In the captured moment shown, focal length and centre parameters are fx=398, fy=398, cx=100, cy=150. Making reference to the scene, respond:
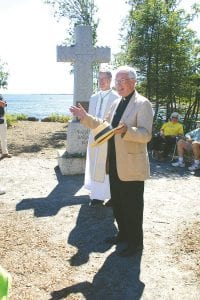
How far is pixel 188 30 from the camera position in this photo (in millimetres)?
12617

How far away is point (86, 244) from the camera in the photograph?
475 centimetres

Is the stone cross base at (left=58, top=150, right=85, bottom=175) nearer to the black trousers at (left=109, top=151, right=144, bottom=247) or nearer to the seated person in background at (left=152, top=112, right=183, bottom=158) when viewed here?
the seated person in background at (left=152, top=112, right=183, bottom=158)

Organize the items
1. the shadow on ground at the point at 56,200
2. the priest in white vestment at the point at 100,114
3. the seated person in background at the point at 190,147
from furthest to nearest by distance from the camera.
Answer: the seated person in background at the point at 190,147, the shadow on ground at the point at 56,200, the priest in white vestment at the point at 100,114

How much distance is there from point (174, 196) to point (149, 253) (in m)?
2.55

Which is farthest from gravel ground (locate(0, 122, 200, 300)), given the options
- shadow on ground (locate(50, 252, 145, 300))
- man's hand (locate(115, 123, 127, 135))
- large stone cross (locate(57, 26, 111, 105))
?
large stone cross (locate(57, 26, 111, 105))

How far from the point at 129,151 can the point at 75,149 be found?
4.24m

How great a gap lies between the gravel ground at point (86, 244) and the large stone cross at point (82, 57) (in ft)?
6.01

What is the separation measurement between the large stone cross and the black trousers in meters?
4.07

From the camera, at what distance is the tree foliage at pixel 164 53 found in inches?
490

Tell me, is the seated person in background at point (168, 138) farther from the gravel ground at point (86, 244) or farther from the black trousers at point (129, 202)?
the black trousers at point (129, 202)

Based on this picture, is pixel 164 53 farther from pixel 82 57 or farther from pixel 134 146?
pixel 134 146

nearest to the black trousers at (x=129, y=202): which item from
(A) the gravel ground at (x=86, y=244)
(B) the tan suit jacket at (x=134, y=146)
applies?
(B) the tan suit jacket at (x=134, y=146)

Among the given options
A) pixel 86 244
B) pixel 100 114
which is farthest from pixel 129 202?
pixel 100 114

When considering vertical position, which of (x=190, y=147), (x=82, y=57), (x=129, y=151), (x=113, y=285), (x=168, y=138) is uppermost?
(x=82, y=57)
